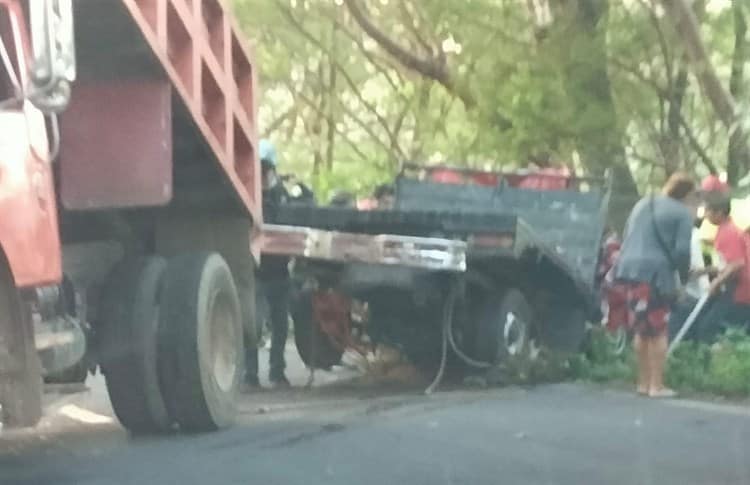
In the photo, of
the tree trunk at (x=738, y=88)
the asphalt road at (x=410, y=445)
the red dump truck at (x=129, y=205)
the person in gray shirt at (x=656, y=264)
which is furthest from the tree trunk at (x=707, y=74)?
the red dump truck at (x=129, y=205)

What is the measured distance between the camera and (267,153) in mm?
10836

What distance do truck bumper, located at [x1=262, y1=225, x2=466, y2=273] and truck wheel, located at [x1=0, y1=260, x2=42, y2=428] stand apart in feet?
11.6

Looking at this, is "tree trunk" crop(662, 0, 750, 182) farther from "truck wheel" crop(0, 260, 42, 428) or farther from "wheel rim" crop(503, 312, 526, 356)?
"truck wheel" crop(0, 260, 42, 428)

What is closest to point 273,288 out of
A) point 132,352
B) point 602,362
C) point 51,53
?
point 132,352

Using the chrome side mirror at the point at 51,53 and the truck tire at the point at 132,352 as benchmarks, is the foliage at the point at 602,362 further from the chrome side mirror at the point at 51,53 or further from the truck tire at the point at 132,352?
the chrome side mirror at the point at 51,53

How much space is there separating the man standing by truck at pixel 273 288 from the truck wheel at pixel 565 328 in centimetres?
248

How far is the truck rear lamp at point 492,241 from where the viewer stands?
11.9 meters

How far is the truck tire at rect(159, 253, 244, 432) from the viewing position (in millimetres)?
8727

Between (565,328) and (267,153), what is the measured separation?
364 cm

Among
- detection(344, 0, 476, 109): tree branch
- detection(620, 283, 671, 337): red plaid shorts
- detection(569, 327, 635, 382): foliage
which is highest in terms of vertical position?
detection(344, 0, 476, 109): tree branch

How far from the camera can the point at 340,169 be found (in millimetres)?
21141

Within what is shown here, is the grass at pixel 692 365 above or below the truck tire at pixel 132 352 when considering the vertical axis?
below

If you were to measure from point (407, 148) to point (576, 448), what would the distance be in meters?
12.7

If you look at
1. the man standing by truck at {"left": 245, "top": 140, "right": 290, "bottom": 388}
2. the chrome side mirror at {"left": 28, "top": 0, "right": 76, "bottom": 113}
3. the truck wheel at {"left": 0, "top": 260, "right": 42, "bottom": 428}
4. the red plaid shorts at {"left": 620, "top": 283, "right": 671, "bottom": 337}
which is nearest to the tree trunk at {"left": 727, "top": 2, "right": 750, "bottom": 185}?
the red plaid shorts at {"left": 620, "top": 283, "right": 671, "bottom": 337}
